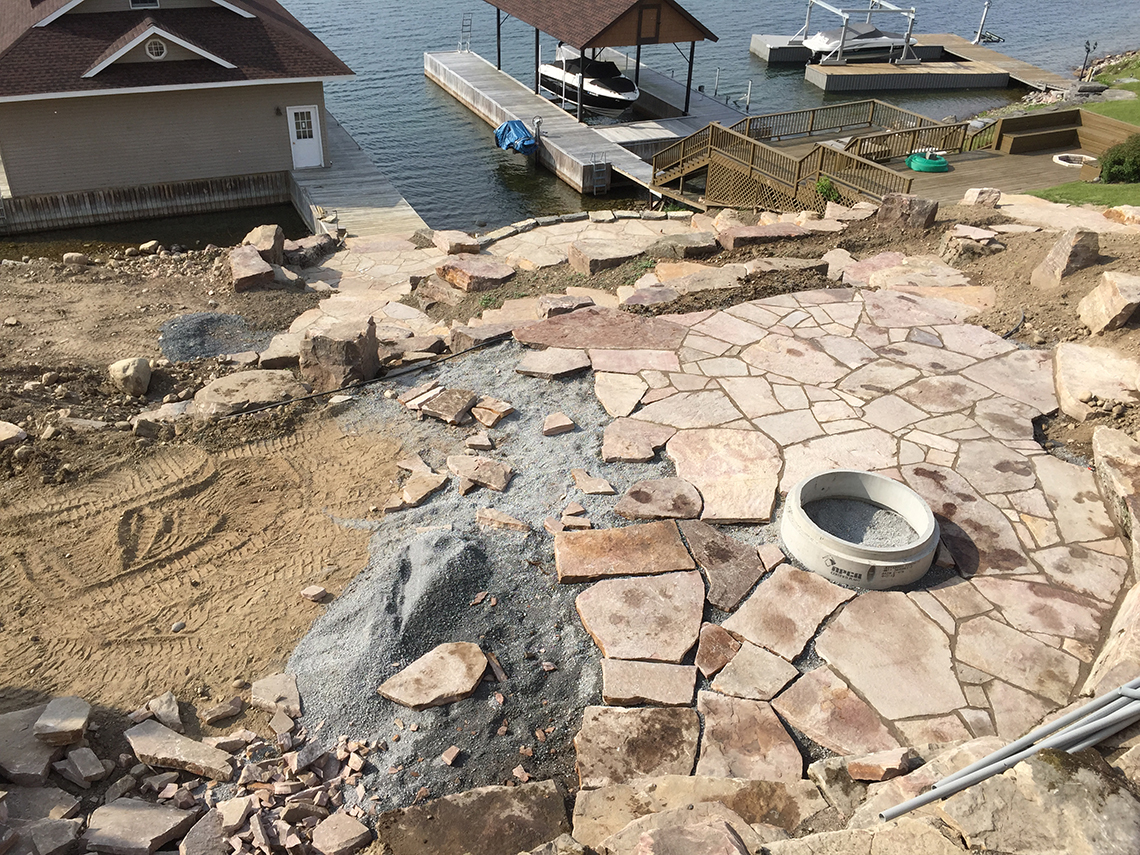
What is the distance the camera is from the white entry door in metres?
21.4

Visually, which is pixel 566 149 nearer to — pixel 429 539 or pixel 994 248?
pixel 994 248

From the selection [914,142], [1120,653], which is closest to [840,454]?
[1120,653]

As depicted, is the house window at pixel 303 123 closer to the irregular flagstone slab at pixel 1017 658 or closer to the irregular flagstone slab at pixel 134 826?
the irregular flagstone slab at pixel 134 826

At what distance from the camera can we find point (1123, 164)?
50.8 feet

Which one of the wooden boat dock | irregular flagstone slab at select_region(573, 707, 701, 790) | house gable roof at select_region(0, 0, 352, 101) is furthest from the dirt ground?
the wooden boat dock

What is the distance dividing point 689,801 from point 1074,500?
3.95 m

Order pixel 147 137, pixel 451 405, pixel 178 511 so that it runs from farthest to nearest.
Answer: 1. pixel 147 137
2. pixel 451 405
3. pixel 178 511

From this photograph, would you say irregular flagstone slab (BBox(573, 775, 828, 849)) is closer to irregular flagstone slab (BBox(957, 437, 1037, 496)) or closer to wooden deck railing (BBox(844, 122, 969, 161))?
irregular flagstone slab (BBox(957, 437, 1037, 496))

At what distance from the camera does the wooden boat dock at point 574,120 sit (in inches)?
958

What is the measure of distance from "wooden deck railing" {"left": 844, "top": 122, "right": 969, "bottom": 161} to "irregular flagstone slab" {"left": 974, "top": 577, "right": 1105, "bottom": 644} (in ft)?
46.9

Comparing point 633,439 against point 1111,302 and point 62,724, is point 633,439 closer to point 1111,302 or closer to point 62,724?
point 62,724

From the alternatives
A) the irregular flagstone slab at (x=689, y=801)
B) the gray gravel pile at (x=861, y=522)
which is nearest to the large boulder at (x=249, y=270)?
the gray gravel pile at (x=861, y=522)

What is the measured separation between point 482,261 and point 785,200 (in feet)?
28.9

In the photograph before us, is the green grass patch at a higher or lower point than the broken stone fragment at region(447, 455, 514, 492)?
higher
